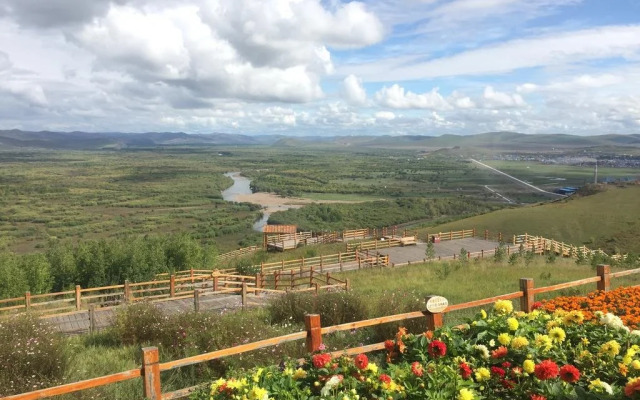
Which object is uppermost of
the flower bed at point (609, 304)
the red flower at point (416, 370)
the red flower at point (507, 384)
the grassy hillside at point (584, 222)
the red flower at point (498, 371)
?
the red flower at point (416, 370)

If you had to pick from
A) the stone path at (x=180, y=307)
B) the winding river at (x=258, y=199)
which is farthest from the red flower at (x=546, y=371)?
the winding river at (x=258, y=199)

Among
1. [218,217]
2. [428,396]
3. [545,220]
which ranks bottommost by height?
[218,217]

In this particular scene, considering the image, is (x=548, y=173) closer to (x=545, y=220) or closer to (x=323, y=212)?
(x=323, y=212)

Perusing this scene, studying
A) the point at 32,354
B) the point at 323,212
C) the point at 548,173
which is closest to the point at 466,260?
the point at 32,354

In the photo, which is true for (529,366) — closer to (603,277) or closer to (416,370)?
(416,370)

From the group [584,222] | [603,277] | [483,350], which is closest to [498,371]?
[483,350]

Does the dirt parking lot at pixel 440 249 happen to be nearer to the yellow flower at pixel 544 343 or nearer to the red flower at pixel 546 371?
the yellow flower at pixel 544 343
